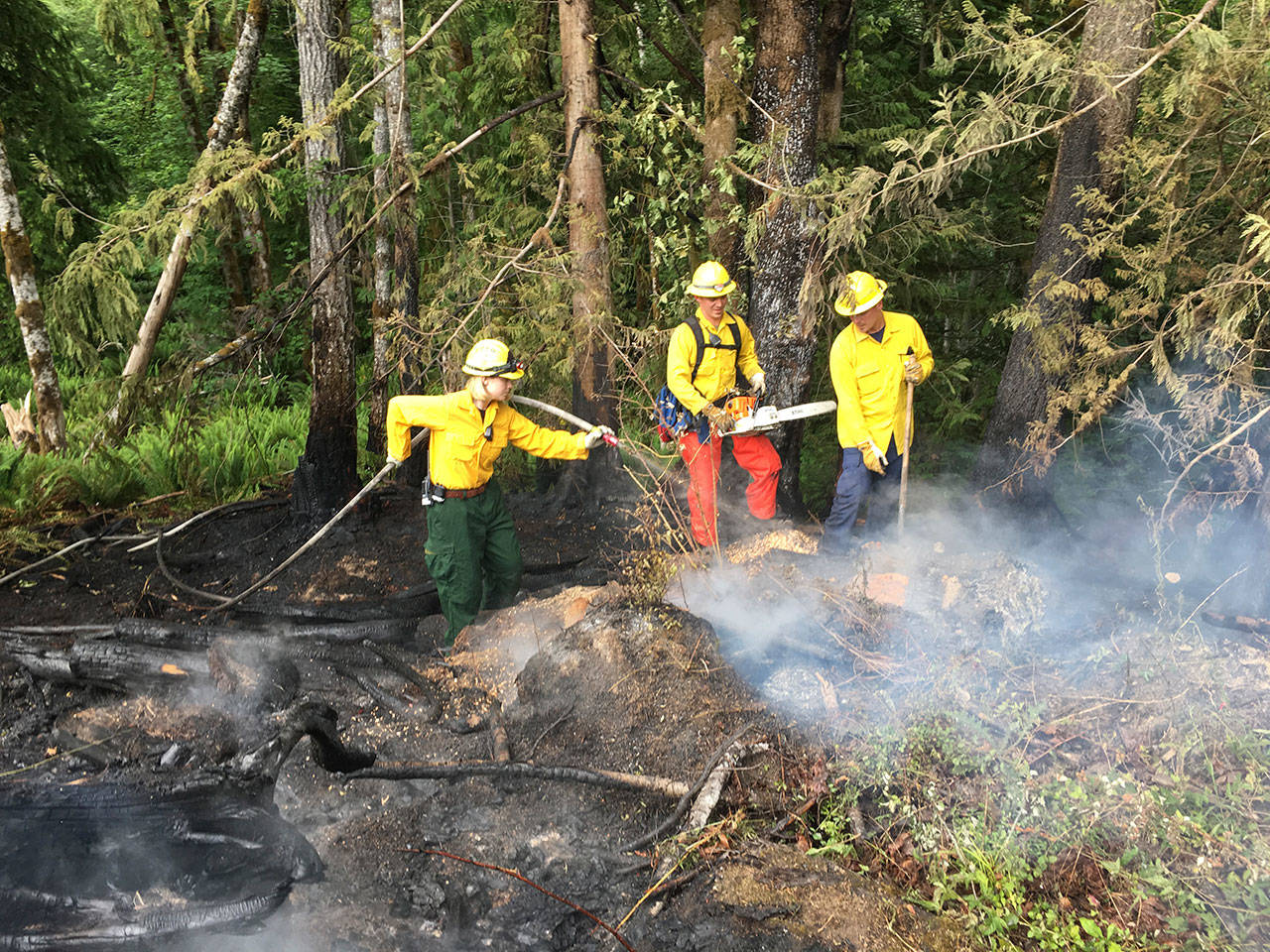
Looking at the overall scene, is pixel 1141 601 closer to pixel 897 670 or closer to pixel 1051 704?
pixel 1051 704

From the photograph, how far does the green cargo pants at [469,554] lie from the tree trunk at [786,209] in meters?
2.52

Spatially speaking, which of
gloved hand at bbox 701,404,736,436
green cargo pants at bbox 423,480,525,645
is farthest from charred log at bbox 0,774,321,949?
gloved hand at bbox 701,404,736,436

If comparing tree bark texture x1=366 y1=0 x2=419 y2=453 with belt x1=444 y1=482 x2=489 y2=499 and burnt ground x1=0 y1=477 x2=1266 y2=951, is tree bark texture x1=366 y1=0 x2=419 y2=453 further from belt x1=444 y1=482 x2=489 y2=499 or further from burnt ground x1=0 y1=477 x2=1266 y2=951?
burnt ground x1=0 y1=477 x2=1266 y2=951

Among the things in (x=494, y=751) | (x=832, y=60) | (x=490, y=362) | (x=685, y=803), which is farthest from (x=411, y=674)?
(x=832, y=60)

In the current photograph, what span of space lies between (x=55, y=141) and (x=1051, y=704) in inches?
460

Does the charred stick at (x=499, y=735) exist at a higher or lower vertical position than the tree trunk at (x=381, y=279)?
lower

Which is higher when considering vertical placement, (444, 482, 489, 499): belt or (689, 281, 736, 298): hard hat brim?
(689, 281, 736, 298): hard hat brim

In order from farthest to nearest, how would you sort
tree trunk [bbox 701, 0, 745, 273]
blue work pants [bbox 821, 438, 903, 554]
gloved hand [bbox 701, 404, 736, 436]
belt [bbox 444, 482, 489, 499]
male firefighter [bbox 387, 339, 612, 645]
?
tree trunk [bbox 701, 0, 745, 273], gloved hand [bbox 701, 404, 736, 436], blue work pants [bbox 821, 438, 903, 554], belt [bbox 444, 482, 489, 499], male firefighter [bbox 387, 339, 612, 645]

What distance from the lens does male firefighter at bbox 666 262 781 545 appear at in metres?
6.43

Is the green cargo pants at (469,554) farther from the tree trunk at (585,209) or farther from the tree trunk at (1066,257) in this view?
the tree trunk at (1066,257)

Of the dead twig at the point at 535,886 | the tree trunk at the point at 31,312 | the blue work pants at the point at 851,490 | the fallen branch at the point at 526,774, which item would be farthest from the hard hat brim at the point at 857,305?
the tree trunk at the point at 31,312

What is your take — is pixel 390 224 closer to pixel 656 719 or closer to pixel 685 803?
pixel 656 719

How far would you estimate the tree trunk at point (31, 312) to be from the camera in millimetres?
8594

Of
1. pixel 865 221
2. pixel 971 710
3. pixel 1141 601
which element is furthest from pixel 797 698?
pixel 865 221
